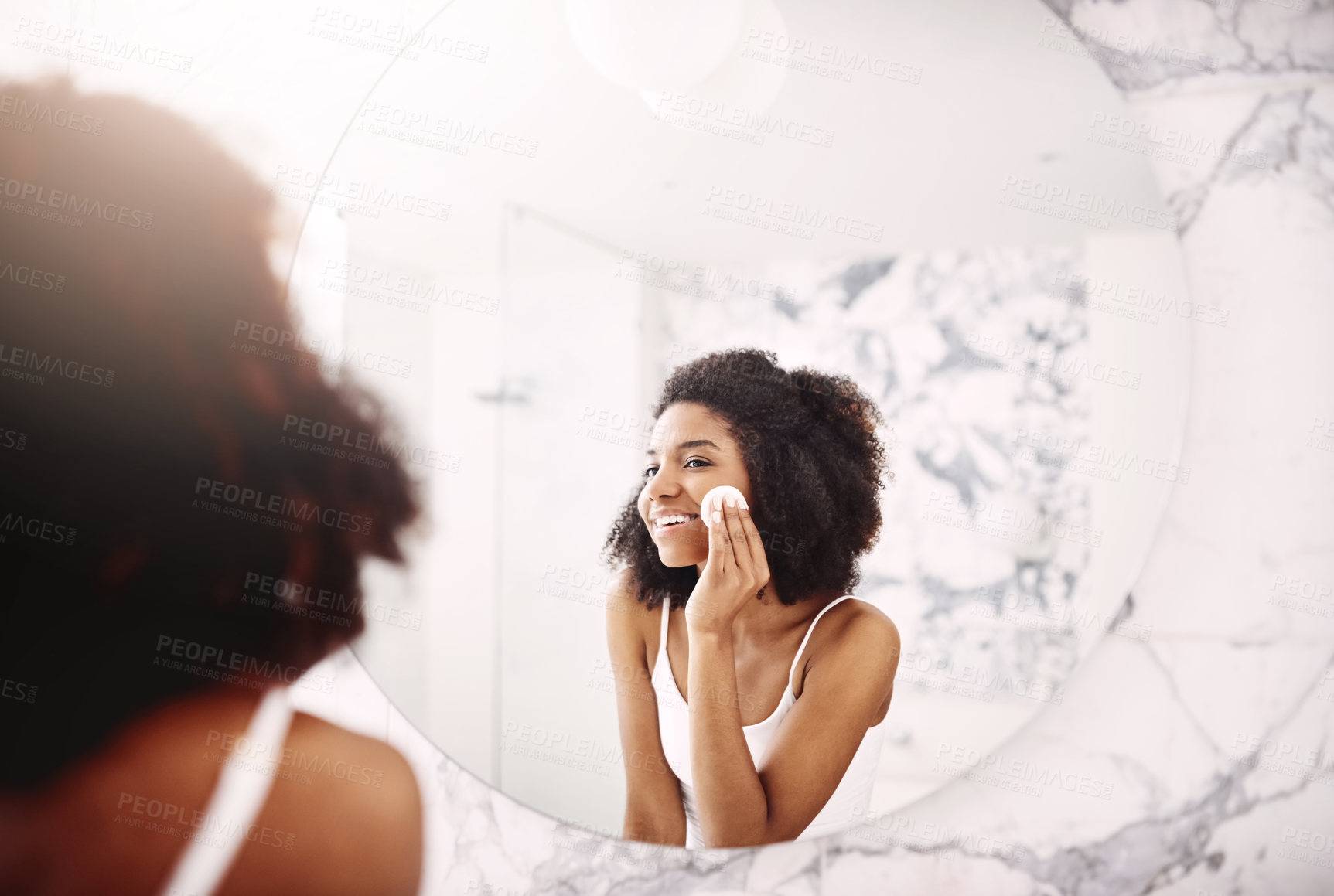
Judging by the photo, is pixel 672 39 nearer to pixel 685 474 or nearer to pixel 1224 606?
pixel 685 474

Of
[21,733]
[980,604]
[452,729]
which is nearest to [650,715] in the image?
[452,729]

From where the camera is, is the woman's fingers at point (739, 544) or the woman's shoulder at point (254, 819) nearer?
the woman's fingers at point (739, 544)

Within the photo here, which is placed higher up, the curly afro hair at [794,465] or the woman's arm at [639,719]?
Answer: the curly afro hair at [794,465]

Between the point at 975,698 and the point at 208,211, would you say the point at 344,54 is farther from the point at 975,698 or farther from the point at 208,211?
the point at 975,698

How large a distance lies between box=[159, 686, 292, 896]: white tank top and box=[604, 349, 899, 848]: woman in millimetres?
384

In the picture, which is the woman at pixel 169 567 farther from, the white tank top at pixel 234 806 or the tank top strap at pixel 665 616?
the tank top strap at pixel 665 616

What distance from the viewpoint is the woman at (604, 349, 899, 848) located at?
2.13 feet

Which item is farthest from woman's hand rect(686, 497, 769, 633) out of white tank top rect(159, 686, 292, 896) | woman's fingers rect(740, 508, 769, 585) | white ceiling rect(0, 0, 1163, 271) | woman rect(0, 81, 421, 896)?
white tank top rect(159, 686, 292, 896)

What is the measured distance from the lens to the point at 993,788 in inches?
28.2

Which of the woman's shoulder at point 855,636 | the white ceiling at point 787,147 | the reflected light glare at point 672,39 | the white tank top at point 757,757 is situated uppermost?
the reflected light glare at point 672,39

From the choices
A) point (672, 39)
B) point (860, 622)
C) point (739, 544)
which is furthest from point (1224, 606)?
point (672, 39)

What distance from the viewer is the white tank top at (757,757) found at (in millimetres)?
664

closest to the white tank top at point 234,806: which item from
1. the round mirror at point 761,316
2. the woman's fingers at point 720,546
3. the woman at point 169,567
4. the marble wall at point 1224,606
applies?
the woman at point 169,567

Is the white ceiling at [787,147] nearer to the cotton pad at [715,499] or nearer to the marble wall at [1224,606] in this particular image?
the marble wall at [1224,606]
